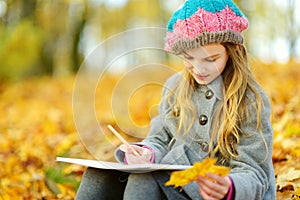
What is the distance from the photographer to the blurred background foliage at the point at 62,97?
10.7ft

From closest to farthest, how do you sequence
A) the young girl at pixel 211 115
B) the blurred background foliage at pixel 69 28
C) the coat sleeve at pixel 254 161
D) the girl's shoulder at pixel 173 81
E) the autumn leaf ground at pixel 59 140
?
the coat sleeve at pixel 254 161 → the young girl at pixel 211 115 → the girl's shoulder at pixel 173 81 → the autumn leaf ground at pixel 59 140 → the blurred background foliage at pixel 69 28

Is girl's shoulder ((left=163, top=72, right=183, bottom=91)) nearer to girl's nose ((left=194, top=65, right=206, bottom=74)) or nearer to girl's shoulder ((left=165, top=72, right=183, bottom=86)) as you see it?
girl's shoulder ((left=165, top=72, right=183, bottom=86))

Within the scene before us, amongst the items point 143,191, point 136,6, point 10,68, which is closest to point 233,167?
point 143,191

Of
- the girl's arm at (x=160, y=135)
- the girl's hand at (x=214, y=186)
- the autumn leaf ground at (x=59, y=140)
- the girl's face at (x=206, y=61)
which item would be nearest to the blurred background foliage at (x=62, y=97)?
the autumn leaf ground at (x=59, y=140)

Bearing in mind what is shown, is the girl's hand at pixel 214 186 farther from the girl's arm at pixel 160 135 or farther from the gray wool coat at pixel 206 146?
the girl's arm at pixel 160 135

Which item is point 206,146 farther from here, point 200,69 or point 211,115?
point 200,69

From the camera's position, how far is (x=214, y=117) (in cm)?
227

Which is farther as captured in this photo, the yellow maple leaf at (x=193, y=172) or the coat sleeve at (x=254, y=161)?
the coat sleeve at (x=254, y=161)

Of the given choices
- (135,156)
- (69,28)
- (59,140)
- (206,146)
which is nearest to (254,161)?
(206,146)

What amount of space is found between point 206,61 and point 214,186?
636 mm

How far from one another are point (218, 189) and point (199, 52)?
2.18 ft

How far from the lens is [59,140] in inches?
192

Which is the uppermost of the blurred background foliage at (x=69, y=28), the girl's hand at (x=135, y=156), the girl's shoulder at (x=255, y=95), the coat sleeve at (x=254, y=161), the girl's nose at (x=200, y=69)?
the girl's nose at (x=200, y=69)

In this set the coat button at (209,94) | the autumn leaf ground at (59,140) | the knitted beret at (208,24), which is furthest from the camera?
the autumn leaf ground at (59,140)
